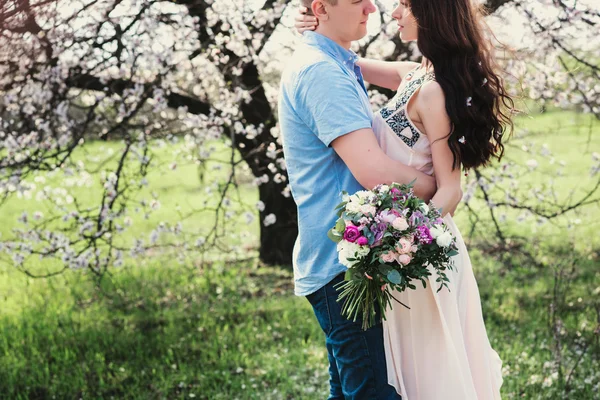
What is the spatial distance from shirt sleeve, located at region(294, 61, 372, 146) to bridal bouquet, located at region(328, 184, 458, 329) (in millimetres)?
190

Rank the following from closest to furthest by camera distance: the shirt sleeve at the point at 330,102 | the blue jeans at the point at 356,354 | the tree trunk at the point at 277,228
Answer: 1. the shirt sleeve at the point at 330,102
2. the blue jeans at the point at 356,354
3. the tree trunk at the point at 277,228

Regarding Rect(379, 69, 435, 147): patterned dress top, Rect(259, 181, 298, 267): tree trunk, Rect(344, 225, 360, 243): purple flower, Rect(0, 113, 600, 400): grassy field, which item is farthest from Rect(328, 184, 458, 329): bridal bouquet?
Rect(259, 181, 298, 267): tree trunk

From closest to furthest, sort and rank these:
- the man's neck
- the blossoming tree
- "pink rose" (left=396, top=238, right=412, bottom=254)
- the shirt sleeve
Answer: "pink rose" (left=396, top=238, right=412, bottom=254), the shirt sleeve, the man's neck, the blossoming tree

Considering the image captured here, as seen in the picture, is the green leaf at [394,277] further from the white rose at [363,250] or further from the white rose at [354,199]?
the white rose at [354,199]

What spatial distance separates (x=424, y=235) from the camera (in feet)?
6.33

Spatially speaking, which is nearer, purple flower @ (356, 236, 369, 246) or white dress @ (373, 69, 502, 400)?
purple flower @ (356, 236, 369, 246)

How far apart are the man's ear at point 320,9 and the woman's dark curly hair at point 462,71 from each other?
0.87 feet

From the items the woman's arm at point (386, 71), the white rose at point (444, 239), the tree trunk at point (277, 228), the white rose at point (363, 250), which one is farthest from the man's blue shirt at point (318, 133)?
the tree trunk at point (277, 228)

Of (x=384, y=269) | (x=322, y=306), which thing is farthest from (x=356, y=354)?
(x=384, y=269)

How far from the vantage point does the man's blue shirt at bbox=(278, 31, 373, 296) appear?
2031 mm

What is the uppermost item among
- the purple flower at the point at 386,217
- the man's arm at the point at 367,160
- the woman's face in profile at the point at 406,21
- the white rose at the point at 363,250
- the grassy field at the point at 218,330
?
the woman's face in profile at the point at 406,21

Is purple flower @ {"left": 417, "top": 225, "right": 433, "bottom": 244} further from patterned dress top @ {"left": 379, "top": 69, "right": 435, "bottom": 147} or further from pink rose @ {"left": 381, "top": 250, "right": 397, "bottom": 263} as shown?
patterned dress top @ {"left": 379, "top": 69, "right": 435, "bottom": 147}

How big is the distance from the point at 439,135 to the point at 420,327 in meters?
0.60

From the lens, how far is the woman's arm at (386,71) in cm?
268
